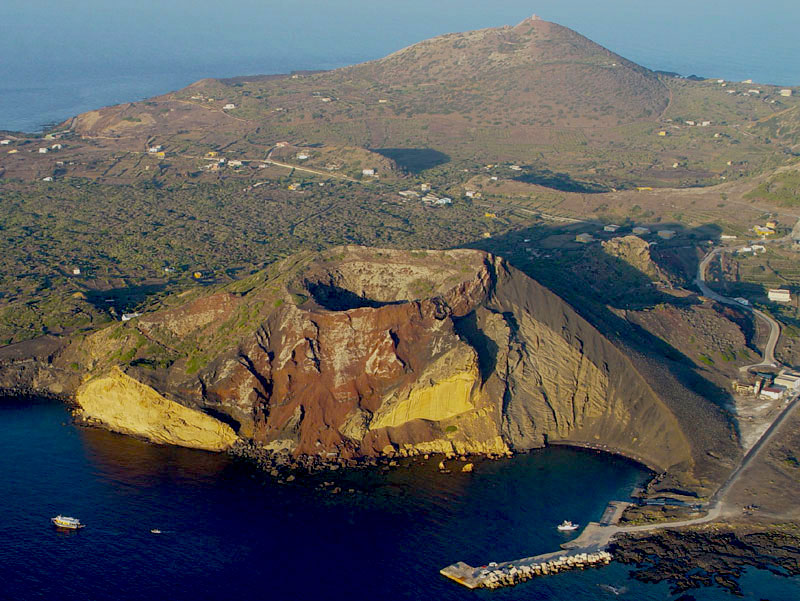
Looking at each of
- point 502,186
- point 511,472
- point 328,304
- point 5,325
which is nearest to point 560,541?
point 511,472

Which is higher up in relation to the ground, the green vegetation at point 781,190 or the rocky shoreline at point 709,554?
the green vegetation at point 781,190

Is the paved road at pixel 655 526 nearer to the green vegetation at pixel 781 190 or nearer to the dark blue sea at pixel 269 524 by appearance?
the dark blue sea at pixel 269 524

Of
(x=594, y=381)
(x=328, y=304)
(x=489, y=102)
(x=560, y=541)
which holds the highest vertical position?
(x=489, y=102)

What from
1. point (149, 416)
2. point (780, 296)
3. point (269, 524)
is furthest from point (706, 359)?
point (149, 416)

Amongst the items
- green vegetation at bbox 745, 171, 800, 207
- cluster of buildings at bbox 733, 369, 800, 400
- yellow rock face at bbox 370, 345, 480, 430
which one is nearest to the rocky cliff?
yellow rock face at bbox 370, 345, 480, 430

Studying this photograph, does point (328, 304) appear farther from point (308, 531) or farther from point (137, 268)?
point (137, 268)

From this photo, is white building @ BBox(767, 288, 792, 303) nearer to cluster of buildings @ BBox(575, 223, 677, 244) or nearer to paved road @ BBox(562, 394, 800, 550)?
cluster of buildings @ BBox(575, 223, 677, 244)

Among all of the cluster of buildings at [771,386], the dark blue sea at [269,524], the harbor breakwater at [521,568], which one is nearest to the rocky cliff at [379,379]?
the dark blue sea at [269,524]
